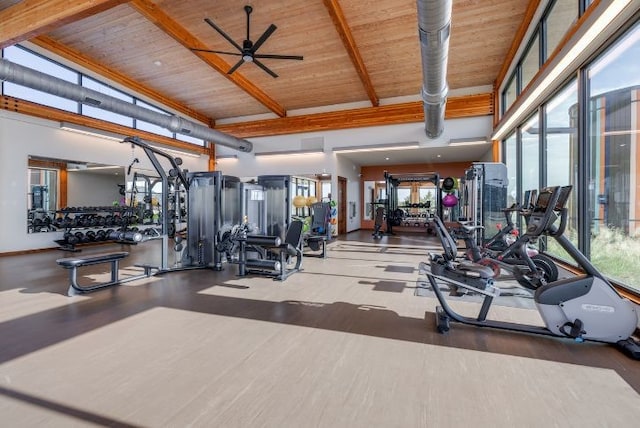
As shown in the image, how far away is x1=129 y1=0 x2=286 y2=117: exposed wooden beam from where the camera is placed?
5268 millimetres

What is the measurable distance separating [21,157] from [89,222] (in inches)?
70.4

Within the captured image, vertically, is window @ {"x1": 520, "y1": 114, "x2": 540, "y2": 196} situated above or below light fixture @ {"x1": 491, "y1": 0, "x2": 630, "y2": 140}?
below

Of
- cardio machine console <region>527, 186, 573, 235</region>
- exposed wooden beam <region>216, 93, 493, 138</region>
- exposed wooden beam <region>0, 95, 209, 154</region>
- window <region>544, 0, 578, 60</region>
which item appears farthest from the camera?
exposed wooden beam <region>216, 93, 493, 138</region>

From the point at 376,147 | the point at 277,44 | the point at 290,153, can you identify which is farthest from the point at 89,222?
the point at 376,147

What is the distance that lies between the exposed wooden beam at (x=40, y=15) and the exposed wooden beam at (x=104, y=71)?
2.27m

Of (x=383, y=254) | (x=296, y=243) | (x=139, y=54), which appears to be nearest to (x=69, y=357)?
(x=296, y=243)

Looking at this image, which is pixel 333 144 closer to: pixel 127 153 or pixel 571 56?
pixel 127 153

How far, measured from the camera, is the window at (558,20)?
11.8ft

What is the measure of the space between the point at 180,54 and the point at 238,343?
6836mm

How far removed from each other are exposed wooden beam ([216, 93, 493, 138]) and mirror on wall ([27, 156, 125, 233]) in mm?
4114

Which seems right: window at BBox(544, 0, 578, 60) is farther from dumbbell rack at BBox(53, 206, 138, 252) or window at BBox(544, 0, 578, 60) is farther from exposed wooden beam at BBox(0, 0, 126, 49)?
dumbbell rack at BBox(53, 206, 138, 252)

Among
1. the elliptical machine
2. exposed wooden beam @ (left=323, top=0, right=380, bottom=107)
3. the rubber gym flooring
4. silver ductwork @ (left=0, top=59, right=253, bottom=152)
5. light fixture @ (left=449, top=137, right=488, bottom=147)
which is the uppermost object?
exposed wooden beam @ (left=323, top=0, right=380, bottom=107)

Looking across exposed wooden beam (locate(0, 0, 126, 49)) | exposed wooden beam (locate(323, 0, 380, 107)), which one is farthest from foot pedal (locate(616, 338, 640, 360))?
exposed wooden beam (locate(0, 0, 126, 49))

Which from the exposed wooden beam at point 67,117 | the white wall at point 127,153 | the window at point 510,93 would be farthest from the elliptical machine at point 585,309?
the exposed wooden beam at point 67,117
